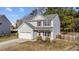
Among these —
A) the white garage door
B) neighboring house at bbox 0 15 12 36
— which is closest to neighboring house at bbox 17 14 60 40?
the white garage door

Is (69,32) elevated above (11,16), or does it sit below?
below

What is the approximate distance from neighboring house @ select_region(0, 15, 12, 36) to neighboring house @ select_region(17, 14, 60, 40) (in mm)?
130

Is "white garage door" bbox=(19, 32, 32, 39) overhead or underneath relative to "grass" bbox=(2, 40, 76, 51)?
overhead

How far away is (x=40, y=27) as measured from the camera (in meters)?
2.64

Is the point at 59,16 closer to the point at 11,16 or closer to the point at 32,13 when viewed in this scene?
the point at 32,13

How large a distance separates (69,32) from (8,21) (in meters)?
0.76

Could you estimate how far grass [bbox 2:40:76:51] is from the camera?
8.54 ft

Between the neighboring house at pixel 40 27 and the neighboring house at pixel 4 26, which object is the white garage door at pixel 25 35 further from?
the neighboring house at pixel 4 26

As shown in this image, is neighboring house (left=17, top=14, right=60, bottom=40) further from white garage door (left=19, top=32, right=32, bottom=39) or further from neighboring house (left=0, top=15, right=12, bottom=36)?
neighboring house (left=0, top=15, right=12, bottom=36)

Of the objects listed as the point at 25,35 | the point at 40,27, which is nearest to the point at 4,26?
the point at 25,35

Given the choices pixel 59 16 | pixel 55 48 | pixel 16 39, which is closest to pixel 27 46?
pixel 16 39

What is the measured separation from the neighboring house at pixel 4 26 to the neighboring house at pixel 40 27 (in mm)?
130

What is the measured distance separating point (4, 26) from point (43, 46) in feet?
1.75
